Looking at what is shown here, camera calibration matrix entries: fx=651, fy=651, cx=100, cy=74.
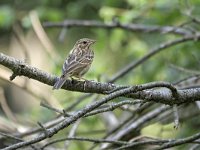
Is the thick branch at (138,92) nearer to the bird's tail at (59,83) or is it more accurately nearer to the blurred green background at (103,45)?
the bird's tail at (59,83)

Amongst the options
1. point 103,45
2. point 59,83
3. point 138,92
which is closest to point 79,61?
point 59,83

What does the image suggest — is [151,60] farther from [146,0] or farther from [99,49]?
[99,49]

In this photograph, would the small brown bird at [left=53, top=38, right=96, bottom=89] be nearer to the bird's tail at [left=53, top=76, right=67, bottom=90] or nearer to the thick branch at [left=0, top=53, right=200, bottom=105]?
the bird's tail at [left=53, top=76, right=67, bottom=90]

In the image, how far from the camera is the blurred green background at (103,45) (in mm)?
7125

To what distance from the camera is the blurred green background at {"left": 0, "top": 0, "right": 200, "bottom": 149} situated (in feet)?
23.4

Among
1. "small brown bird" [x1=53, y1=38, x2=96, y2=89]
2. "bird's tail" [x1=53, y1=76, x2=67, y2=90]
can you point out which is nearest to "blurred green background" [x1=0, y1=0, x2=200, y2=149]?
"small brown bird" [x1=53, y1=38, x2=96, y2=89]

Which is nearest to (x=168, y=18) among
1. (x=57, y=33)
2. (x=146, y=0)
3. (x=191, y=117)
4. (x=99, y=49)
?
(x=146, y=0)

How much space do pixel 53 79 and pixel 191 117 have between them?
2662 mm

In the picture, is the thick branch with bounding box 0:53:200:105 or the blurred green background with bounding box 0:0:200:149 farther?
the blurred green background with bounding box 0:0:200:149

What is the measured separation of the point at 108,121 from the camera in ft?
22.8

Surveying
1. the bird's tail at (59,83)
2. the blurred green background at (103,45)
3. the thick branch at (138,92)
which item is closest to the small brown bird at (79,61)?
the blurred green background at (103,45)

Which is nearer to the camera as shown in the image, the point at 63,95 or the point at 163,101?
the point at 163,101

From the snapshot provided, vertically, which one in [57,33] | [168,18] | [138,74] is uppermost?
[57,33]

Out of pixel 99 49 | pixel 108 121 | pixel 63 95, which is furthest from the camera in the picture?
pixel 63 95
